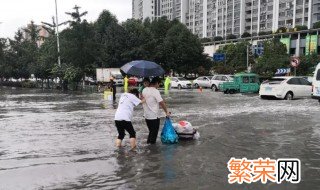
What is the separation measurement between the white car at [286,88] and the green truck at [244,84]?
22.7ft

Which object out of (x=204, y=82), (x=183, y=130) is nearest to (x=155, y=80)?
(x=183, y=130)

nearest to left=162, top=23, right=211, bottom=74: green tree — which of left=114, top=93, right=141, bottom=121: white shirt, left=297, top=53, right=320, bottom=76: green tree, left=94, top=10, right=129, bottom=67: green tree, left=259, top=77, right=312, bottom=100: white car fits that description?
left=94, top=10, right=129, bottom=67: green tree

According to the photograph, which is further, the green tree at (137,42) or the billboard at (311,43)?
the billboard at (311,43)

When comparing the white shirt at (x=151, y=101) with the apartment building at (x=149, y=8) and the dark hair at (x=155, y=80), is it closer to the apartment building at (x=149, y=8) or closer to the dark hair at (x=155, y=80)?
the dark hair at (x=155, y=80)

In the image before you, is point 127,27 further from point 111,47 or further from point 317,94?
point 317,94

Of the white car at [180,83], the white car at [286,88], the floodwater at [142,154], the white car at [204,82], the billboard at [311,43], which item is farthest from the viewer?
the billboard at [311,43]

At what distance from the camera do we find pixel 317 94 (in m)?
18.0

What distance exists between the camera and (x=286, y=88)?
23.4 meters

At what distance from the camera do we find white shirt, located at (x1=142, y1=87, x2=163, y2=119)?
9.01 meters

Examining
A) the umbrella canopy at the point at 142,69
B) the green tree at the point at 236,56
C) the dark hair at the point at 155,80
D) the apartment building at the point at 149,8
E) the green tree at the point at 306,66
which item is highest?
the apartment building at the point at 149,8

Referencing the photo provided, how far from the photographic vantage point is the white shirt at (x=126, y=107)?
8.65 meters

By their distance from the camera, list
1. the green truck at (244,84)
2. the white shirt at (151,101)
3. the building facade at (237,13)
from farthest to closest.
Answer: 1. the building facade at (237,13)
2. the green truck at (244,84)
3. the white shirt at (151,101)

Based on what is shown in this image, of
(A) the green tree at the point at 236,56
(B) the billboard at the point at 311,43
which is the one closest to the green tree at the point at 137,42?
(A) the green tree at the point at 236,56

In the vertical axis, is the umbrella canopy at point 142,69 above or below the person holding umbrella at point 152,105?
above
